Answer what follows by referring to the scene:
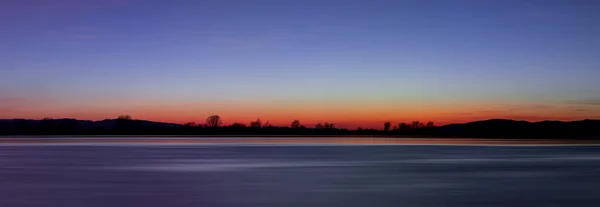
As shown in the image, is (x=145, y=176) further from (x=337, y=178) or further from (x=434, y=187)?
(x=434, y=187)

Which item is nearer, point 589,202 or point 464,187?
point 589,202

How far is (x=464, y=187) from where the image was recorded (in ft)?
54.4

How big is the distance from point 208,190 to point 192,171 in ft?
20.6

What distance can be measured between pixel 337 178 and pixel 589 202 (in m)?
7.27

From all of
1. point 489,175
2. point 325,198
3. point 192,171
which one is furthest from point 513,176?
point 192,171

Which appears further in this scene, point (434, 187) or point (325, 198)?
point (434, 187)

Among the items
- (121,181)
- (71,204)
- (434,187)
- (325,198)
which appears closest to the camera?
(71,204)

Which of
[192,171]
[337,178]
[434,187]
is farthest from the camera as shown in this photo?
[192,171]

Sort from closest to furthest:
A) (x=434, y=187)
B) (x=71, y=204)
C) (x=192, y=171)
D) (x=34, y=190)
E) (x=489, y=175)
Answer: (x=71, y=204) < (x=34, y=190) < (x=434, y=187) < (x=489, y=175) < (x=192, y=171)

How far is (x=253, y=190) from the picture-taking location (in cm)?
1584

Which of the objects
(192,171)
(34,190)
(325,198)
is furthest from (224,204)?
(192,171)

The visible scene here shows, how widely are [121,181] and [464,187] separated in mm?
8256

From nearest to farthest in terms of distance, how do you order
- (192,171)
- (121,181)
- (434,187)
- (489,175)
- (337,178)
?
Result: 1. (434,187)
2. (121,181)
3. (337,178)
4. (489,175)
5. (192,171)

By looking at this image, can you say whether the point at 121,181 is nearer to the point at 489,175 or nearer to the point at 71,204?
the point at 71,204
